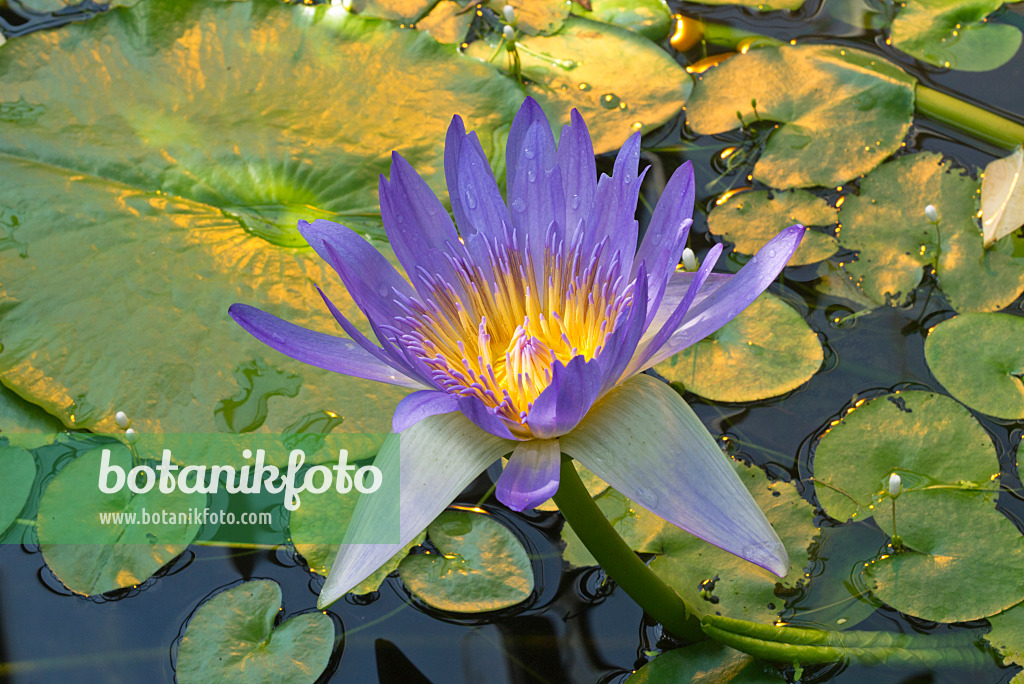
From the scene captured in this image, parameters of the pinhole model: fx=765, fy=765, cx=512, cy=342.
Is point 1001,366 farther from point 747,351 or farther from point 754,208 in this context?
point 754,208

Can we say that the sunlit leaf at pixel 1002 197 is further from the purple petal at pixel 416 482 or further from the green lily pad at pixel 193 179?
the purple petal at pixel 416 482

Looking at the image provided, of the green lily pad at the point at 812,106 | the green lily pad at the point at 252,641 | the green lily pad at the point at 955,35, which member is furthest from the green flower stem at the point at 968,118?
the green lily pad at the point at 252,641

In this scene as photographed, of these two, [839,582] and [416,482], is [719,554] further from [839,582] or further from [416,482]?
[416,482]

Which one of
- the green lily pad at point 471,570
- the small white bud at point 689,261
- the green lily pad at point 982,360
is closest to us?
the green lily pad at point 471,570

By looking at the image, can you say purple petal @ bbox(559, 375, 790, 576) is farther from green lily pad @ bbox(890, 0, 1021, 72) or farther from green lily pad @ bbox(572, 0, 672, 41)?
green lily pad @ bbox(890, 0, 1021, 72)

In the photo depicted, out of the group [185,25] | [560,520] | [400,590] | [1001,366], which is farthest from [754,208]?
[185,25]
